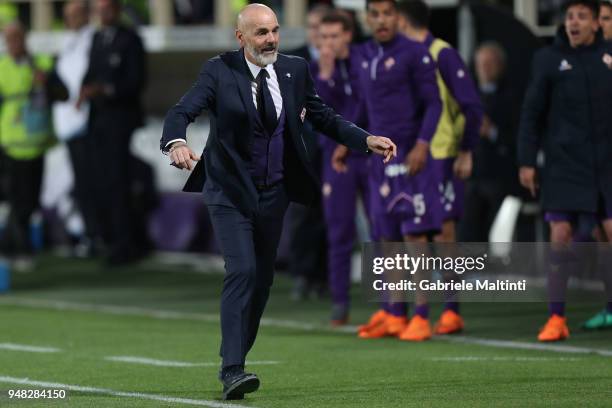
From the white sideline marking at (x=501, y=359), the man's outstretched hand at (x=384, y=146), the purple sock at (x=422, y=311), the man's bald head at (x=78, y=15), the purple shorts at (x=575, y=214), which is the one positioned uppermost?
the man's outstretched hand at (x=384, y=146)

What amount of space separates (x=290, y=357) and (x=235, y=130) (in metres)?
2.57

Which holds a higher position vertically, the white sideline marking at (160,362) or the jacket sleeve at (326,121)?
the jacket sleeve at (326,121)

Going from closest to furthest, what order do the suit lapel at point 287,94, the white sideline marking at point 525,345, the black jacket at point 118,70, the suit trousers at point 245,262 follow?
the suit trousers at point 245,262
the suit lapel at point 287,94
the white sideline marking at point 525,345
the black jacket at point 118,70

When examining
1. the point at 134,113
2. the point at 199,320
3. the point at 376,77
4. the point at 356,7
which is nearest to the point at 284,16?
the point at 134,113

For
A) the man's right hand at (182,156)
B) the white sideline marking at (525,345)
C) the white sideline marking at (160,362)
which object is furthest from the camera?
the white sideline marking at (525,345)

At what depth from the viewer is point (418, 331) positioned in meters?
12.4

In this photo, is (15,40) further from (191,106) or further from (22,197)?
(191,106)

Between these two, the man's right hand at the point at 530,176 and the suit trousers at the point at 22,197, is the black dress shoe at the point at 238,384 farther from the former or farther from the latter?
the suit trousers at the point at 22,197

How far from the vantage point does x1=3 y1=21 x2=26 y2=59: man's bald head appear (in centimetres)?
1937

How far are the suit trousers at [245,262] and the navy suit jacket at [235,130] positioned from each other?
8cm

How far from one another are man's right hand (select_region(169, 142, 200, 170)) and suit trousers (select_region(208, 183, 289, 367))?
56 cm

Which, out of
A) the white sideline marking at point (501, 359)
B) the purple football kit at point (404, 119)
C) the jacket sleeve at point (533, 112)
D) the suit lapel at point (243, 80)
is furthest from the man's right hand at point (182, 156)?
the jacket sleeve at point (533, 112)

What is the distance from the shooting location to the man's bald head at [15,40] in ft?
63.5

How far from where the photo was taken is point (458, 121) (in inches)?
497
